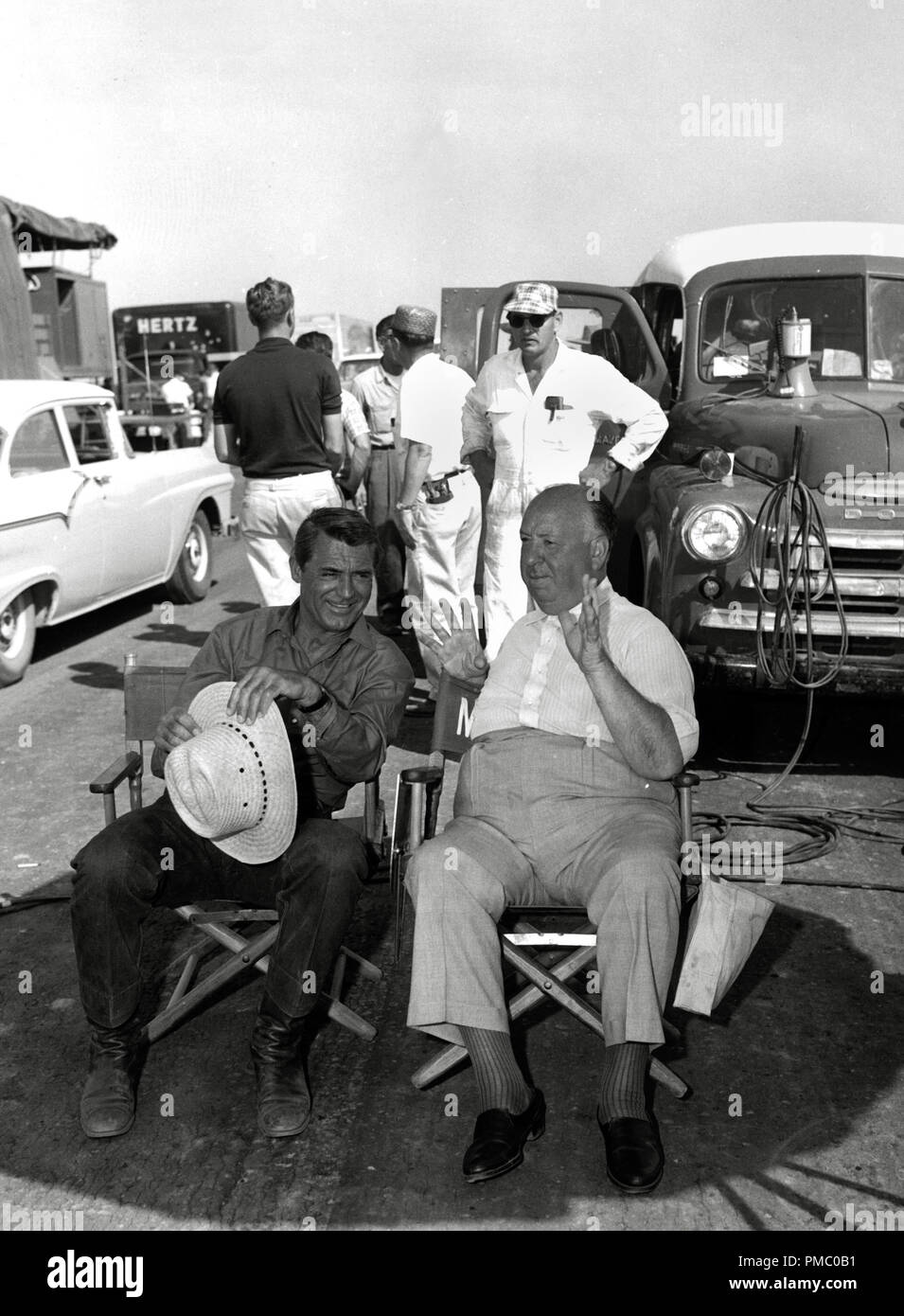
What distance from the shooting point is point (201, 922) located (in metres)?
3.70

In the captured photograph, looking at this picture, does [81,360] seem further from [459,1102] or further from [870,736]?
[459,1102]

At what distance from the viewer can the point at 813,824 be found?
18.1 feet

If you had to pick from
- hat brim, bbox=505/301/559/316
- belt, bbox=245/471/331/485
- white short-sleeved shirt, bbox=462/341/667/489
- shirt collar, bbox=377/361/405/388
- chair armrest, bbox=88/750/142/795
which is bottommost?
chair armrest, bbox=88/750/142/795

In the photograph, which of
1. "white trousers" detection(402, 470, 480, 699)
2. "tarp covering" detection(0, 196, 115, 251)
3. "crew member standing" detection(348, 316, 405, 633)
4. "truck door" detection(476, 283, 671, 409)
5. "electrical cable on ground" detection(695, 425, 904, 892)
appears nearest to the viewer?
"electrical cable on ground" detection(695, 425, 904, 892)

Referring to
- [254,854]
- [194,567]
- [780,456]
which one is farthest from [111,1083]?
[194,567]

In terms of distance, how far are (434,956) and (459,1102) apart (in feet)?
1.55

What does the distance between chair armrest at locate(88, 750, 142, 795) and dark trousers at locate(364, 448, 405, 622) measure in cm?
498

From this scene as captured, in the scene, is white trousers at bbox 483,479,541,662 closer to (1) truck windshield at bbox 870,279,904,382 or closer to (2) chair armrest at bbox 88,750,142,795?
(1) truck windshield at bbox 870,279,904,382

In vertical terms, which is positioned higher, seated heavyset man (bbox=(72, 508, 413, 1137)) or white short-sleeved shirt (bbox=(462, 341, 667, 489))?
white short-sleeved shirt (bbox=(462, 341, 667, 489))

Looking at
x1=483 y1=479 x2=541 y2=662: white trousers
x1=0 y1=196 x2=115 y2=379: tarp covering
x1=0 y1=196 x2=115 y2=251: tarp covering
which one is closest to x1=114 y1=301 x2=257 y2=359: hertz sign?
x1=0 y1=196 x2=115 y2=251: tarp covering

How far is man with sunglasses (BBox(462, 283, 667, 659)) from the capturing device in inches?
234

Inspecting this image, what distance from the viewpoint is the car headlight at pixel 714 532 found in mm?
5754
